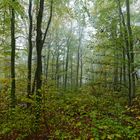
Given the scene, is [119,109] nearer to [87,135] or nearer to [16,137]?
[87,135]

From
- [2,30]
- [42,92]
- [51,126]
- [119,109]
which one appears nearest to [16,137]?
[51,126]

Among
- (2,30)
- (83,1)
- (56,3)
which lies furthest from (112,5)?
(2,30)

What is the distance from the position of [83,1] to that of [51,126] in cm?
875

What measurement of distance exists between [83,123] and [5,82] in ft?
19.0

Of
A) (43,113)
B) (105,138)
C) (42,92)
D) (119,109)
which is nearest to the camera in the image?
(105,138)

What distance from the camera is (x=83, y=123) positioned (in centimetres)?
870

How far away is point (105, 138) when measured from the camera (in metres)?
7.42

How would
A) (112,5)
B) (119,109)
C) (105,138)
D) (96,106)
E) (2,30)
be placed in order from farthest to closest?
(112,5) < (2,30) < (96,106) < (119,109) < (105,138)

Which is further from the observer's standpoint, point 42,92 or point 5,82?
point 5,82

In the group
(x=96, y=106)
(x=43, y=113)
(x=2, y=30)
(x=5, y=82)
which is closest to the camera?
(x=43, y=113)

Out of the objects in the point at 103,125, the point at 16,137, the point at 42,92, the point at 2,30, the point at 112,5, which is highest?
the point at 112,5

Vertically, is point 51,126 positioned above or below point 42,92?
below

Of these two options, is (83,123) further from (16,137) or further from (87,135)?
(16,137)

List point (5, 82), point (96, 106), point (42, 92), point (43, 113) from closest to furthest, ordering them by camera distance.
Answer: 1. point (42, 92)
2. point (43, 113)
3. point (96, 106)
4. point (5, 82)
